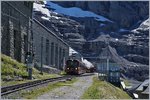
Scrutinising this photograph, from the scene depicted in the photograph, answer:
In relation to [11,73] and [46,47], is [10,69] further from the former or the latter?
[46,47]

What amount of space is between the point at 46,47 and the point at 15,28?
25.5 meters

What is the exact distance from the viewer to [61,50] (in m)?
98.0

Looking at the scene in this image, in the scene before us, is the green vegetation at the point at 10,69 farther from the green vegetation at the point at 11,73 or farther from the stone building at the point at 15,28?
the stone building at the point at 15,28

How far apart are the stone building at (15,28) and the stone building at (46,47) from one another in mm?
3549

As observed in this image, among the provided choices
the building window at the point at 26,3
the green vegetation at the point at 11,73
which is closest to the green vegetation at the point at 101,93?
the green vegetation at the point at 11,73

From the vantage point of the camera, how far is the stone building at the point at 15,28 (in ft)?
153

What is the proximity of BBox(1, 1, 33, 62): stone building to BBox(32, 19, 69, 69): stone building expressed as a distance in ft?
11.6

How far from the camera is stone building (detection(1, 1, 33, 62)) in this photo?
1836 inches

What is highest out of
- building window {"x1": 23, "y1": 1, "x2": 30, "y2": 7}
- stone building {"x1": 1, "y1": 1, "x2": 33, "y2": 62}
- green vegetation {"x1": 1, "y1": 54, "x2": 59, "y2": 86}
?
building window {"x1": 23, "y1": 1, "x2": 30, "y2": 7}

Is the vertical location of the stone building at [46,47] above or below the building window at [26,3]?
below

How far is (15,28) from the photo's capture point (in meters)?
51.9

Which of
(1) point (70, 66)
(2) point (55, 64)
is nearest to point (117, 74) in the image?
Result: (1) point (70, 66)

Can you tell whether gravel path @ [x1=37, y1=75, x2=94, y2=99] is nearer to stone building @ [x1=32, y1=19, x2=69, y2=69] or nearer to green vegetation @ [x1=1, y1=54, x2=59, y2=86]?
green vegetation @ [x1=1, y1=54, x2=59, y2=86]

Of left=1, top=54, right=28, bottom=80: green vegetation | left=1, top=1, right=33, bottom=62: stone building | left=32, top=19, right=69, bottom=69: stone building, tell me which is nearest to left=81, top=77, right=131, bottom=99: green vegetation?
left=1, top=54, right=28, bottom=80: green vegetation
